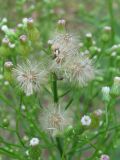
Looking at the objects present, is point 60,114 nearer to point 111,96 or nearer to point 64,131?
point 64,131

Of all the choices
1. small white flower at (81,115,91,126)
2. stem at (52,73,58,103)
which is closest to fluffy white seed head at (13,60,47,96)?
stem at (52,73,58,103)

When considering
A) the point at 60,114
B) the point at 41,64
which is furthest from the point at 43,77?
the point at 60,114

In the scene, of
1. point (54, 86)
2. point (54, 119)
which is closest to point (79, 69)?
point (54, 86)

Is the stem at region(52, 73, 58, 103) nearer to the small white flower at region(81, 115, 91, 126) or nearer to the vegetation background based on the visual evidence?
the vegetation background

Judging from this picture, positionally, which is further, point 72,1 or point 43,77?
point 72,1

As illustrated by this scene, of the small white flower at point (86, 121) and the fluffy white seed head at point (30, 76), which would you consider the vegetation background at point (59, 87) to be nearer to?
the fluffy white seed head at point (30, 76)
